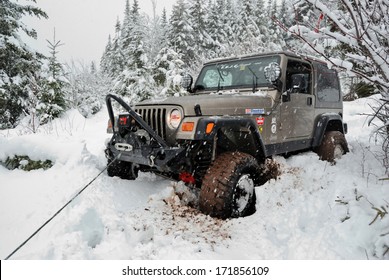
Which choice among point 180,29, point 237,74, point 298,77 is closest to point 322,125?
point 298,77

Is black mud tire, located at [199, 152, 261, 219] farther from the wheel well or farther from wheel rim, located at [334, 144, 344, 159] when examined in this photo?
wheel rim, located at [334, 144, 344, 159]

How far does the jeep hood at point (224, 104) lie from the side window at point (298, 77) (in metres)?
0.47

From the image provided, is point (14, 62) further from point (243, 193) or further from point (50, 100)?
point (243, 193)

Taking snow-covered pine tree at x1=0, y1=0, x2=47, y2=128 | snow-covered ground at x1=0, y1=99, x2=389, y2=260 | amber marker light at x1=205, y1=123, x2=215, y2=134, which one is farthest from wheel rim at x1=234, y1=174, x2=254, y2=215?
snow-covered pine tree at x1=0, y1=0, x2=47, y2=128

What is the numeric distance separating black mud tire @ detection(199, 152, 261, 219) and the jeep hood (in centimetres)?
55

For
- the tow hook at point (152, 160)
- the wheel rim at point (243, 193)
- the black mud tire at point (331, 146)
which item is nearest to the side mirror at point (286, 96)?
the wheel rim at point (243, 193)

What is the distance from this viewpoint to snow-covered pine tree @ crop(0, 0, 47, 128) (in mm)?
10086

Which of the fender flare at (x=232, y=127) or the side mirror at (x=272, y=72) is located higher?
the side mirror at (x=272, y=72)

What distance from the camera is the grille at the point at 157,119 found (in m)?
3.55

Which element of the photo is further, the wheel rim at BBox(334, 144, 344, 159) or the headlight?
the wheel rim at BBox(334, 144, 344, 159)

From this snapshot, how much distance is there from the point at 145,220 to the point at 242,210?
3.68ft

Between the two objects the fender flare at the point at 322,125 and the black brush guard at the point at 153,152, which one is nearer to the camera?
the black brush guard at the point at 153,152

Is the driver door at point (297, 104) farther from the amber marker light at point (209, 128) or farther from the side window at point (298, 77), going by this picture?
the amber marker light at point (209, 128)
